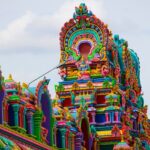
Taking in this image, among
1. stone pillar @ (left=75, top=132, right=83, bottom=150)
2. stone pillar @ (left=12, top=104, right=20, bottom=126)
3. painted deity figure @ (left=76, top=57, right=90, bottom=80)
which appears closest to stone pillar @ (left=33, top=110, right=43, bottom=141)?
stone pillar @ (left=12, top=104, right=20, bottom=126)

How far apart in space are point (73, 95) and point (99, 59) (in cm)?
327

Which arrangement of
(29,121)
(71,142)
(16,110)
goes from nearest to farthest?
(16,110), (29,121), (71,142)

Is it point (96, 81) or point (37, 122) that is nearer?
point (37, 122)

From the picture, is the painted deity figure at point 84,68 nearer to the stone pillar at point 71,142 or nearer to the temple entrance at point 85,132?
the temple entrance at point 85,132

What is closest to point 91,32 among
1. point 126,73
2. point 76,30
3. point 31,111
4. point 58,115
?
point 76,30

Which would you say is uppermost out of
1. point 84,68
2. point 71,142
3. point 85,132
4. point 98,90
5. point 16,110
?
point 84,68

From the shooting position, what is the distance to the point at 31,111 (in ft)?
151

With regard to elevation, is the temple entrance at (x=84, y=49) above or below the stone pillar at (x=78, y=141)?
above

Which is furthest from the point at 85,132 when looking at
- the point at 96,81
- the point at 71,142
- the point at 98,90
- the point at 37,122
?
the point at 37,122

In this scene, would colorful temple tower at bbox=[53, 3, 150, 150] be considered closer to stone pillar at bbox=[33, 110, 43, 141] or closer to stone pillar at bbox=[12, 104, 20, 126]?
stone pillar at bbox=[33, 110, 43, 141]

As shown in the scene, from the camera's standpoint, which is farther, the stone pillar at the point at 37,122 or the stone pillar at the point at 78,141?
the stone pillar at the point at 78,141

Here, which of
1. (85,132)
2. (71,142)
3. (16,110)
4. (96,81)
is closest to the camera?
(16,110)

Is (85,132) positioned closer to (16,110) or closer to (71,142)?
(71,142)

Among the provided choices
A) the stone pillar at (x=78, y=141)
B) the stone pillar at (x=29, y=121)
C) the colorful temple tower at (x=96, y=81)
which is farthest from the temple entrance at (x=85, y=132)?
the stone pillar at (x=29, y=121)
